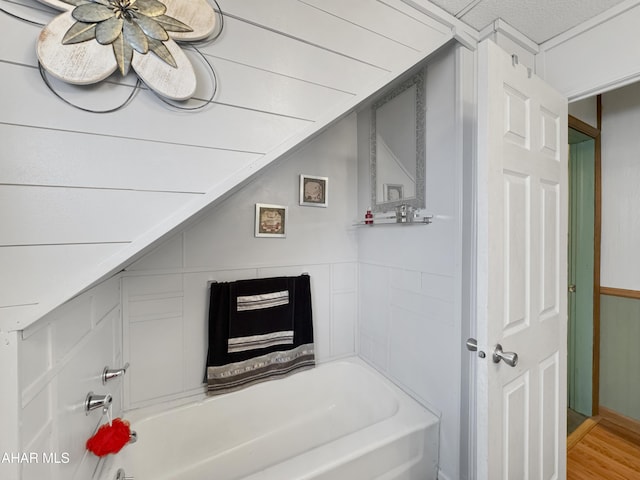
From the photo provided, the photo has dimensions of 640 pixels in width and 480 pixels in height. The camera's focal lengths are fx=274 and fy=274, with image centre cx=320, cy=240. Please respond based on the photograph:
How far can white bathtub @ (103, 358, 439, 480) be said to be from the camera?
4.18ft

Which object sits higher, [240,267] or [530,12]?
[530,12]

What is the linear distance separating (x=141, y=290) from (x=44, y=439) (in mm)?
942

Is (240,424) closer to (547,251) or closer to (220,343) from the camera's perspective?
(220,343)

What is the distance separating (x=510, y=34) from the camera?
1403mm

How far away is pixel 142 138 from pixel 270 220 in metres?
1.23

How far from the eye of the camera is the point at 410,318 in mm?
1714

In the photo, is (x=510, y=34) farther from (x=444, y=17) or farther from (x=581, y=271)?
(x=581, y=271)

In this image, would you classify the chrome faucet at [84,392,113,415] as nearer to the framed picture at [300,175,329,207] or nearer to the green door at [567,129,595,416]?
the framed picture at [300,175,329,207]

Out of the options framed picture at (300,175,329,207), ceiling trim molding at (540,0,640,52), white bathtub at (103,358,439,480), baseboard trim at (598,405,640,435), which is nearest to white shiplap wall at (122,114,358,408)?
framed picture at (300,175,329,207)

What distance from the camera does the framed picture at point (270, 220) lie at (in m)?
1.89

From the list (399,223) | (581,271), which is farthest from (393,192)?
(581,271)

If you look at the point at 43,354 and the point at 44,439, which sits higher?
the point at 43,354

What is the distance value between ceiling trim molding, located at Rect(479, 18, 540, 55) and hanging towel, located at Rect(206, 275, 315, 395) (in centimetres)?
175

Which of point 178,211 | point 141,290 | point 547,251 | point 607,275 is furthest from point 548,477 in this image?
point 141,290
